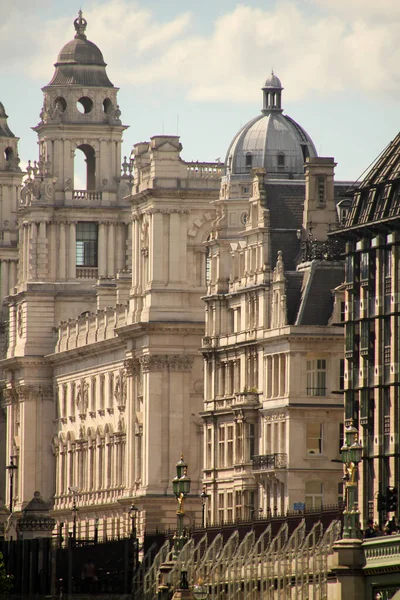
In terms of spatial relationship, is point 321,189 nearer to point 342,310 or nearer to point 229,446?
point 342,310

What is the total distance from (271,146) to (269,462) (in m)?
26.2

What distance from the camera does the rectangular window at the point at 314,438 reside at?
16962 cm

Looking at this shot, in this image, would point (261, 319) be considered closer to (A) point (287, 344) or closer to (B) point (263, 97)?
(A) point (287, 344)

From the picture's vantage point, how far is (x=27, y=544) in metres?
164

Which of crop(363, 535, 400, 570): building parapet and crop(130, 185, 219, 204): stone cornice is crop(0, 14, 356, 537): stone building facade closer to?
crop(130, 185, 219, 204): stone cornice

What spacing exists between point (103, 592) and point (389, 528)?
3364 cm

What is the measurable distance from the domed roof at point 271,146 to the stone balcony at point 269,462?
72.9ft

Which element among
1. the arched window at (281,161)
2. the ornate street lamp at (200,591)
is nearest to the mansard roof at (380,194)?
the ornate street lamp at (200,591)

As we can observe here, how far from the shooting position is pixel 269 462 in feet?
564

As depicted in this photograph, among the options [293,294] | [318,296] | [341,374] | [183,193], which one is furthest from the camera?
[183,193]

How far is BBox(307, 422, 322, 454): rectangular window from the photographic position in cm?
16962

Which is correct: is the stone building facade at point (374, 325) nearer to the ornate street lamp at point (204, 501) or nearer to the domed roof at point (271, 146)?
the ornate street lamp at point (204, 501)

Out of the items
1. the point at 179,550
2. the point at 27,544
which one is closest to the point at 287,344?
the point at 27,544

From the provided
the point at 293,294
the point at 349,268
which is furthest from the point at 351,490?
the point at 293,294
